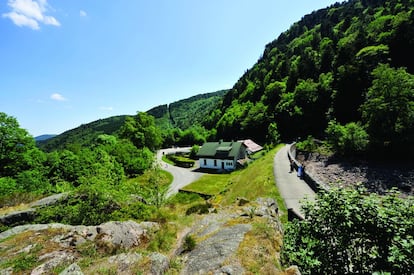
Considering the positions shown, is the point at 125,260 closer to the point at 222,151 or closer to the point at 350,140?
the point at 350,140

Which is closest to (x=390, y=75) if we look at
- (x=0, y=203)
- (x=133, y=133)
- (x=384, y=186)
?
(x=384, y=186)

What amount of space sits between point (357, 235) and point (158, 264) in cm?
582

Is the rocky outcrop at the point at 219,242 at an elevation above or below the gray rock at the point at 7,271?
below

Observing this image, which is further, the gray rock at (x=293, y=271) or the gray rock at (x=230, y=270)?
the gray rock at (x=230, y=270)

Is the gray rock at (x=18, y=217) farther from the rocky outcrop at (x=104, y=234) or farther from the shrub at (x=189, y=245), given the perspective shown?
the shrub at (x=189, y=245)

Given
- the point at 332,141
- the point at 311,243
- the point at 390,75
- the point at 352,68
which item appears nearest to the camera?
the point at 311,243

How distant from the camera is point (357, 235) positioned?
5145 millimetres

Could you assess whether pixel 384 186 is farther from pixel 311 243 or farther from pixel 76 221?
pixel 76 221

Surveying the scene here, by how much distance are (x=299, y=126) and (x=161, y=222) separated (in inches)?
1909

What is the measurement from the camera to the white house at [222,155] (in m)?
46.4

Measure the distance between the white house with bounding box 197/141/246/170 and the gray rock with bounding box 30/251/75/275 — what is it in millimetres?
40494

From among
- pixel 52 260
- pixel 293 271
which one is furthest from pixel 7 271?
pixel 293 271

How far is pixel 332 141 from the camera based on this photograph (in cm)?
2859

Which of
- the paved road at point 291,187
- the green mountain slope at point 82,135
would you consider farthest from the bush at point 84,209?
the green mountain slope at point 82,135
